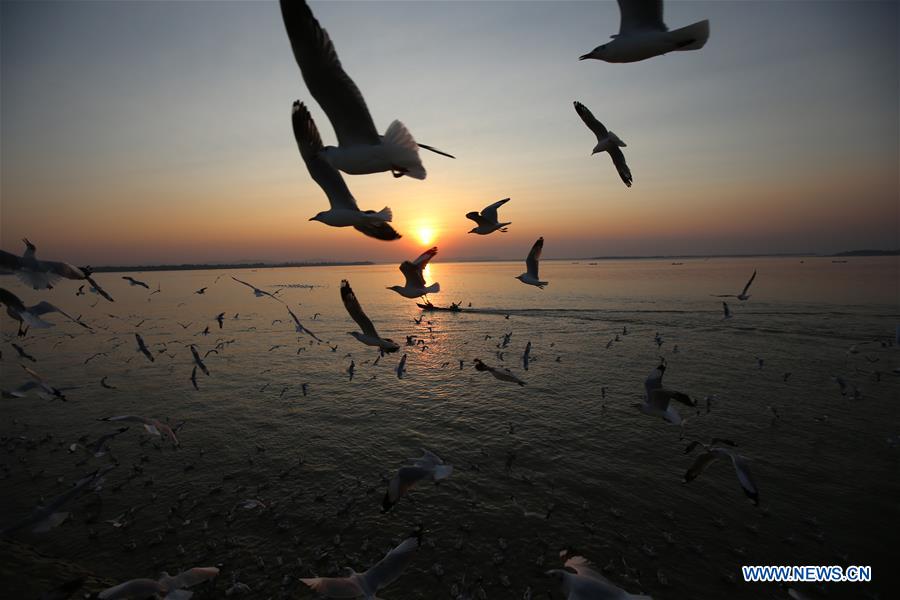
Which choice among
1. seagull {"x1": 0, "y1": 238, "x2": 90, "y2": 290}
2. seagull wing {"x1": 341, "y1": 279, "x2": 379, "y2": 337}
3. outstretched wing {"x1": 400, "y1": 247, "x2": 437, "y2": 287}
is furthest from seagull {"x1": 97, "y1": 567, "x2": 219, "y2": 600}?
outstretched wing {"x1": 400, "y1": 247, "x2": 437, "y2": 287}

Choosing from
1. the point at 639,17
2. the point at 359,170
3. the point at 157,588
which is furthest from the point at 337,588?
the point at 639,17

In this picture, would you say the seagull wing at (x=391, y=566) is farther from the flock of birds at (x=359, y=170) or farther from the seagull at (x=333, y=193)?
the seagull at (x=333, y=193)

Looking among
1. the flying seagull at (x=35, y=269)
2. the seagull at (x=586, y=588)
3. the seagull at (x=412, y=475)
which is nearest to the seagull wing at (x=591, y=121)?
the seagull at (x=412, y=475)

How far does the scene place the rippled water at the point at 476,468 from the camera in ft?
26.6

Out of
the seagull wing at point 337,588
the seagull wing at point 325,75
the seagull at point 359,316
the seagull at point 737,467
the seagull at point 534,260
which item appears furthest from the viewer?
the seagull at point 534,260

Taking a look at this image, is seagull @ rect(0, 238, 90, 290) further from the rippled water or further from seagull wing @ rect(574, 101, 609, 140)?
seagull wing @ rect(574, 101, 609, 140)

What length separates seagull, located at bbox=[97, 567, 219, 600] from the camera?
4.61 meters

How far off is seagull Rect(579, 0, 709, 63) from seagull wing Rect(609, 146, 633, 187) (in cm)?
125

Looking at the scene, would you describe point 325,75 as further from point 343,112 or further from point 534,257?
point 534,257

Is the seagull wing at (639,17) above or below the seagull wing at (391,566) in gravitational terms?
above

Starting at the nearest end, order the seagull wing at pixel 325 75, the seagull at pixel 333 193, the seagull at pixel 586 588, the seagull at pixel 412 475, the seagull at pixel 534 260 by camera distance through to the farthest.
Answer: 1. the seagull at pixel 586 588
2. the seagull wing at pixel 325 75
3. the seagull at pixel 412 475
4. the seagull at pixel 333 193
5. the seagull at pixel 534 260

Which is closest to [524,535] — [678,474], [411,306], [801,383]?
[678,474]

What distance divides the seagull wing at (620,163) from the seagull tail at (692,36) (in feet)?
4.77

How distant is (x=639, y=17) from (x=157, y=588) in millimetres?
8926
